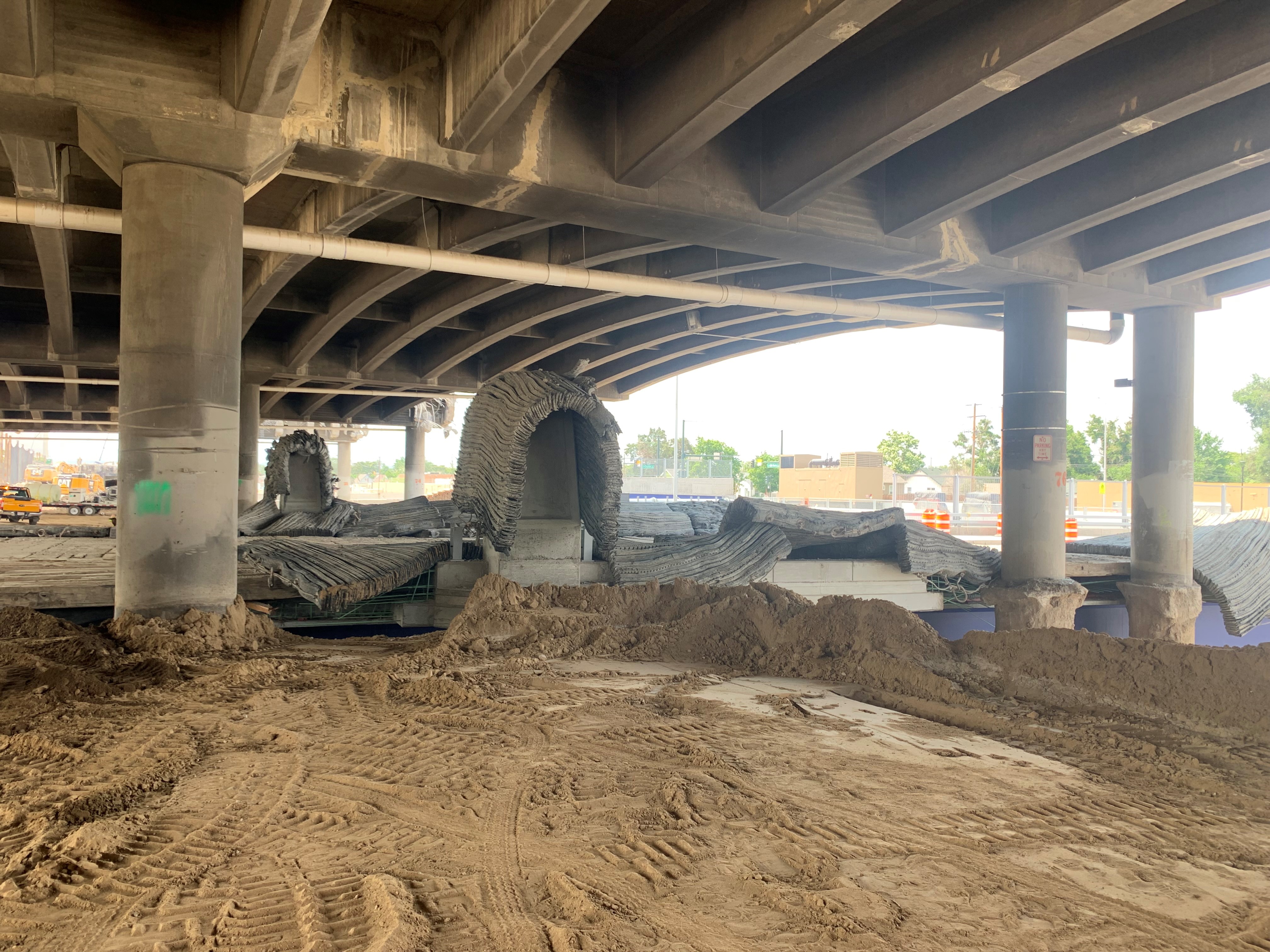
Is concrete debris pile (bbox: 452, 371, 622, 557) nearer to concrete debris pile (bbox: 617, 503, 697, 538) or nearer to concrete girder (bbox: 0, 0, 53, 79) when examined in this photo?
concrete girder (bbox: 0, 0, 53, 79)

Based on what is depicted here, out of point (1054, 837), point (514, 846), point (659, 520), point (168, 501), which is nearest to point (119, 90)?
point (168, 501)

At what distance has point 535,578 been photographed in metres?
9.63

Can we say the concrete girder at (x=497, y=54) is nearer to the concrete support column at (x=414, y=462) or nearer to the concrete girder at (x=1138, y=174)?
the concrete girder at (x=1138, y=174)

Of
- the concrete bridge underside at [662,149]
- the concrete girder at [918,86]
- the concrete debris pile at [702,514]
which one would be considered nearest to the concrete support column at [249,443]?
the concrete bridge underside at [662,149]

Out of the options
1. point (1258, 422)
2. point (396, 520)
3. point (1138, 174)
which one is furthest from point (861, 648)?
point (1258, 422)

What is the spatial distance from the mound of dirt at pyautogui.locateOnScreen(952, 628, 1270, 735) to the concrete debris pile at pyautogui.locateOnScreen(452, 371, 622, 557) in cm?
442

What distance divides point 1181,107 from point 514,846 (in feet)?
28.8

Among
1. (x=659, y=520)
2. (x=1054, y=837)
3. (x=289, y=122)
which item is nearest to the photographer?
(x=1054, y=837)

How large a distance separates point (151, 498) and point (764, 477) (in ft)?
191

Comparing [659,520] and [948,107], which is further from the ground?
[948,107]

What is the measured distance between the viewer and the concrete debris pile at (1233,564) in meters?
14.0

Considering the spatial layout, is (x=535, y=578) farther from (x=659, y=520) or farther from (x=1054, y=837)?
(x=659, y=520)

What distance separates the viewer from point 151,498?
23.7 feet

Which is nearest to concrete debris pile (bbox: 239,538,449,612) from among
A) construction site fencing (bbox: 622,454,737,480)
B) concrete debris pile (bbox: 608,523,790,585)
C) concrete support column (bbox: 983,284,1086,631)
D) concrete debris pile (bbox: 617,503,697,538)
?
concrete debris pile (bbox: 608,523,790,585)
